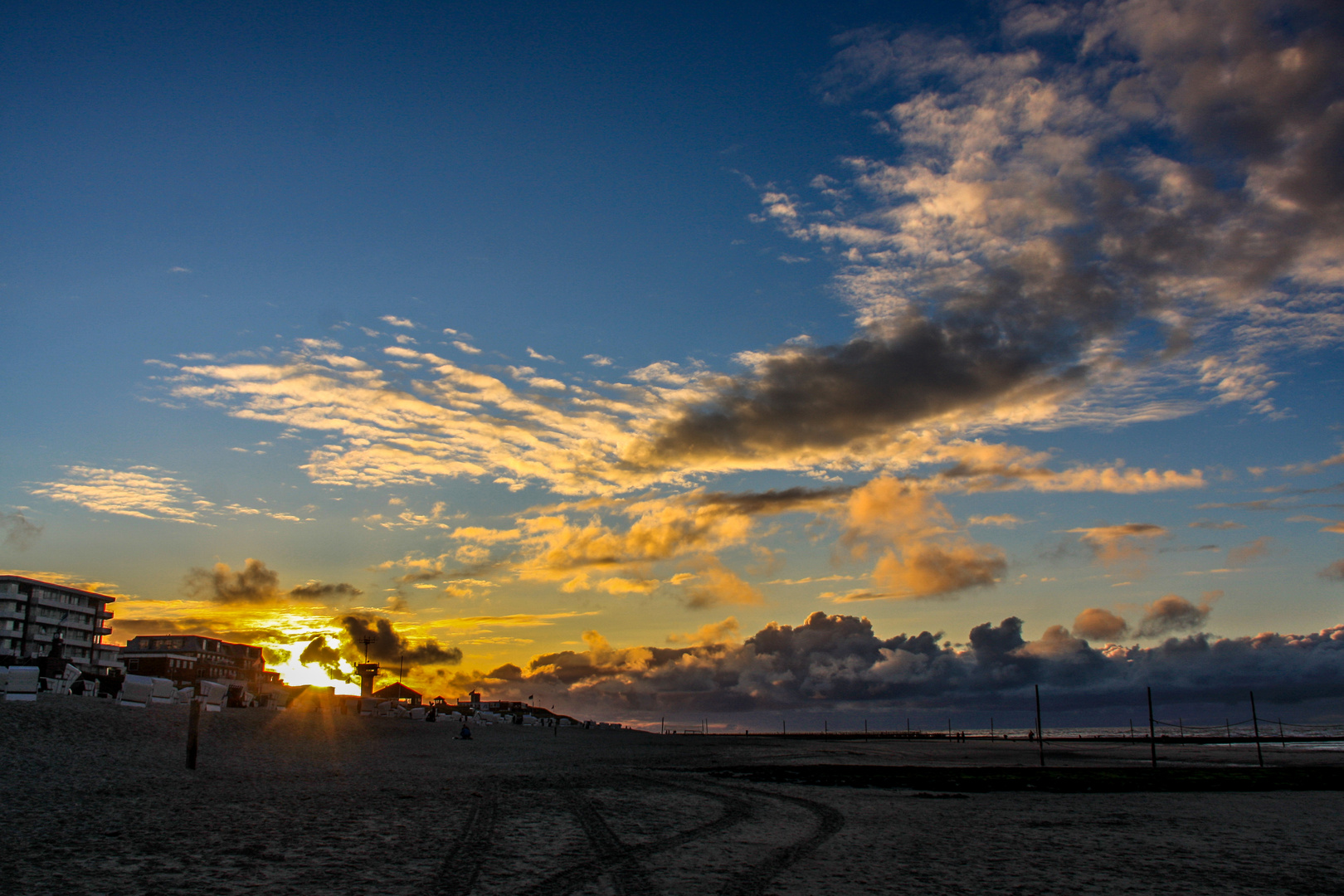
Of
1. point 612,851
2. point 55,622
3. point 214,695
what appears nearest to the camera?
point 612,851

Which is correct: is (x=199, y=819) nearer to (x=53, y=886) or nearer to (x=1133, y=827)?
(x=53, y=886)

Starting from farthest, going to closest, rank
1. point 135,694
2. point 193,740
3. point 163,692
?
point 163,692, point 135,694, point 193,740

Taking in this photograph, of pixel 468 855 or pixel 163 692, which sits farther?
pixel 163 692

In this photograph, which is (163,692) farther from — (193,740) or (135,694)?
(193,740)

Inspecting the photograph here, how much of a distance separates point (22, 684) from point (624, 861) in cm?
4789

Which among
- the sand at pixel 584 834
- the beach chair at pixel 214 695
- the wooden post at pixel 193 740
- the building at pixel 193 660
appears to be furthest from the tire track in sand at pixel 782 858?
the building at pixel 193 660

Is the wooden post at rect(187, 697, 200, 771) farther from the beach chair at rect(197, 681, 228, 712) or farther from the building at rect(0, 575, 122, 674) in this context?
the building at rect(0, 575, 122, 674)

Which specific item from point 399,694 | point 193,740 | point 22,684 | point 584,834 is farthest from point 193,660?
point 584,834

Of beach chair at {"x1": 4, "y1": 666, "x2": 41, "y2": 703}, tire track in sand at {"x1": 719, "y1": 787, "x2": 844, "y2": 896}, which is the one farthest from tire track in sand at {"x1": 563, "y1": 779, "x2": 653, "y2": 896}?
beach chair at {"x1": 4, "y1": 666, "x2": 41, "y2": 703}

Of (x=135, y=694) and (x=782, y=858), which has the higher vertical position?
(x=782, y=858)

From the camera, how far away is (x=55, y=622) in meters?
131

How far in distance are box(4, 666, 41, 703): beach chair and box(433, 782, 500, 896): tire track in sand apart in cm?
3856

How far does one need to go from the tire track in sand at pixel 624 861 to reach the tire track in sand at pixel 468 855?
1.22 metres

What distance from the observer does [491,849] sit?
16.3m
